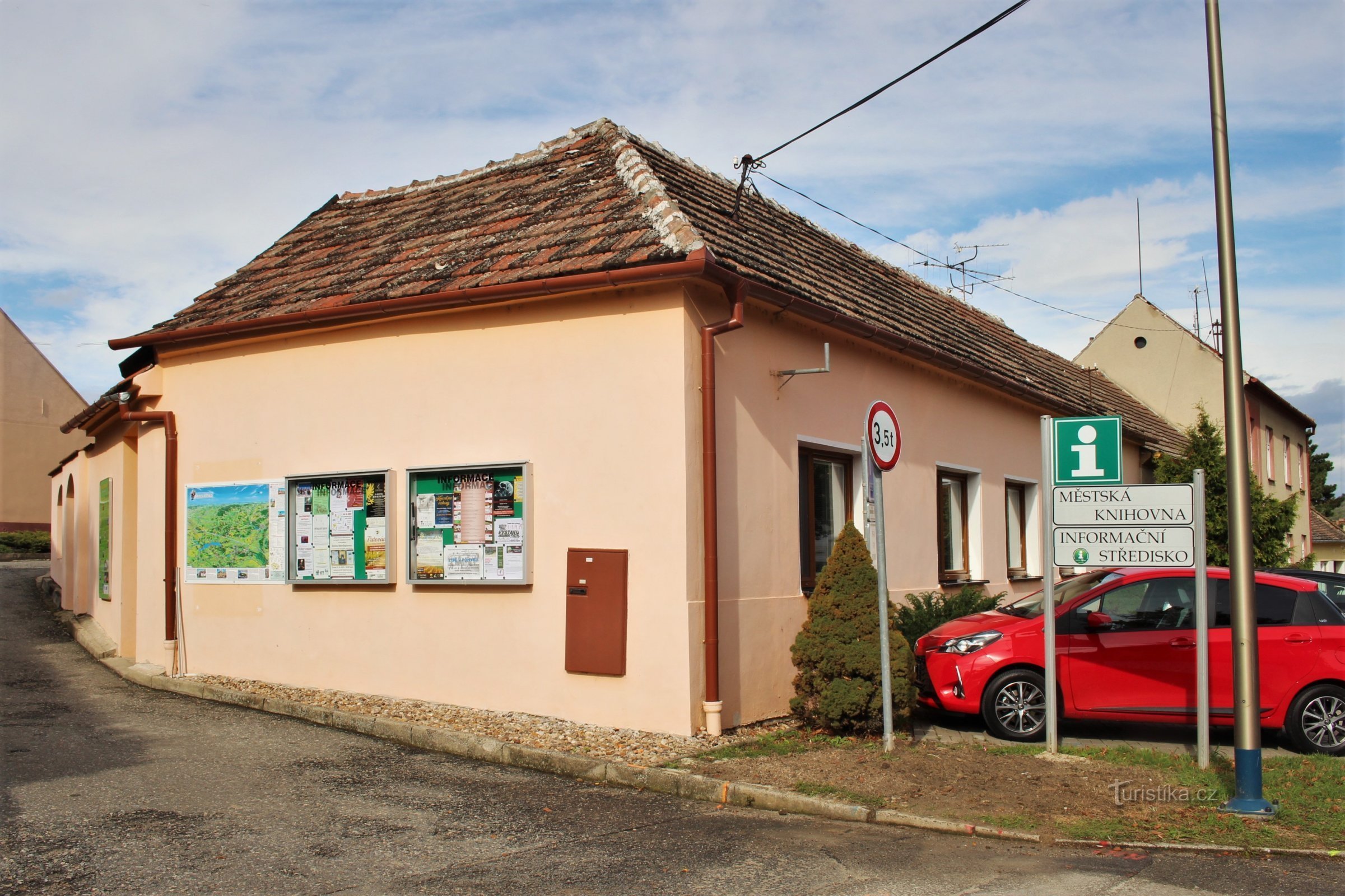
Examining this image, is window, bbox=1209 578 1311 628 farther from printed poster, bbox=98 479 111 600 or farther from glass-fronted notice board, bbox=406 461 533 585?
printed poster, bbox=98 479 111 600

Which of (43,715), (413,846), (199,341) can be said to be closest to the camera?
(413,846)

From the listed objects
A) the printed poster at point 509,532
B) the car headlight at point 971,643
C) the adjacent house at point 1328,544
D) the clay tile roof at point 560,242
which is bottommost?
the adjacent house at point 1328,544

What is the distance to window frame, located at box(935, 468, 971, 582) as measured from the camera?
45.0 ft

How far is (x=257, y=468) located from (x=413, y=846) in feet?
21.9

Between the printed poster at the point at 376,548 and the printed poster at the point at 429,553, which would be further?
the printed poster at the point at 376,548

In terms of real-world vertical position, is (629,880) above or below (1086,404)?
below

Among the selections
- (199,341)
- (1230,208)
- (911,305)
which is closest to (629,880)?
(1230,208)

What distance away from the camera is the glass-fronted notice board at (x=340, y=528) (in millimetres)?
10594

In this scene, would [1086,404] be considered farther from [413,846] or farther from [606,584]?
[413,846]

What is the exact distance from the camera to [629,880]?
546 centimetres

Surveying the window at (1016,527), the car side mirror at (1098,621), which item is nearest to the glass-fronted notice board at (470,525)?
the car side mirror at (1098,621)

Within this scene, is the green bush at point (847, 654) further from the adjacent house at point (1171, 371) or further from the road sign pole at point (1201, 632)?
the adjacent house at point (1171, 371)

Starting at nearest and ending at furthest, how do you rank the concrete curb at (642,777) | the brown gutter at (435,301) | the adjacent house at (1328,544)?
the concrete curb at (642,777), the brown gutter at (435,301), the adjacent house at (1328,544)

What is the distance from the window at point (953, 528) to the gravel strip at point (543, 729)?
17.0 feet
